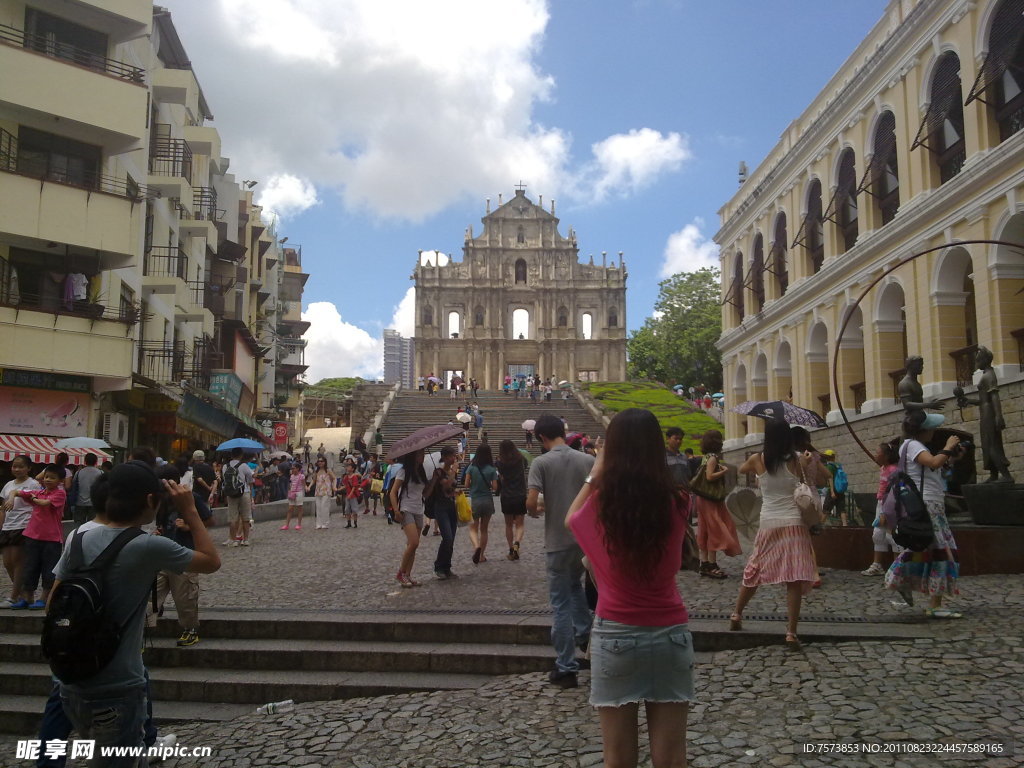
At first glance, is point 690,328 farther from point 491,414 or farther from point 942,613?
point 942,613

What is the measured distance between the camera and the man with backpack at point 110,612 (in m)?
3.28

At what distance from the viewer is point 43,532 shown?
8328 mm

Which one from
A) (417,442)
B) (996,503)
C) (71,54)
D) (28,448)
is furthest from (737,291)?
(417,442)

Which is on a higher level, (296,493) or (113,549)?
(296,493)

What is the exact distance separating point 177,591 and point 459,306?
201 feet

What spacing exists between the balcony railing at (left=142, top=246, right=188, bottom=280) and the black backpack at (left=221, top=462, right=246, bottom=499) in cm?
1002

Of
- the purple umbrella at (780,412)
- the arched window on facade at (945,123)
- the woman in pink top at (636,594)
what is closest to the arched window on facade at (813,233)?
the arched window on facade at (945,123)

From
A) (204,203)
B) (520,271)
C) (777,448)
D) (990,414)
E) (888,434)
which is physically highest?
(520,271)

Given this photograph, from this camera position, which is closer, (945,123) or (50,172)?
(50,172)

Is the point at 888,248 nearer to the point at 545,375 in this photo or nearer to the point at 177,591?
the point at 177,591

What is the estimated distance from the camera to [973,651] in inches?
236

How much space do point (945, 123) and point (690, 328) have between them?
36.7 metres

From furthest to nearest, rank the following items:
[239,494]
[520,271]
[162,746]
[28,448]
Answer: [520,271] → [28,448] → [239,494] → [162,746]

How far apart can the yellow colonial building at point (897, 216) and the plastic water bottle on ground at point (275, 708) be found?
29.1 ft
